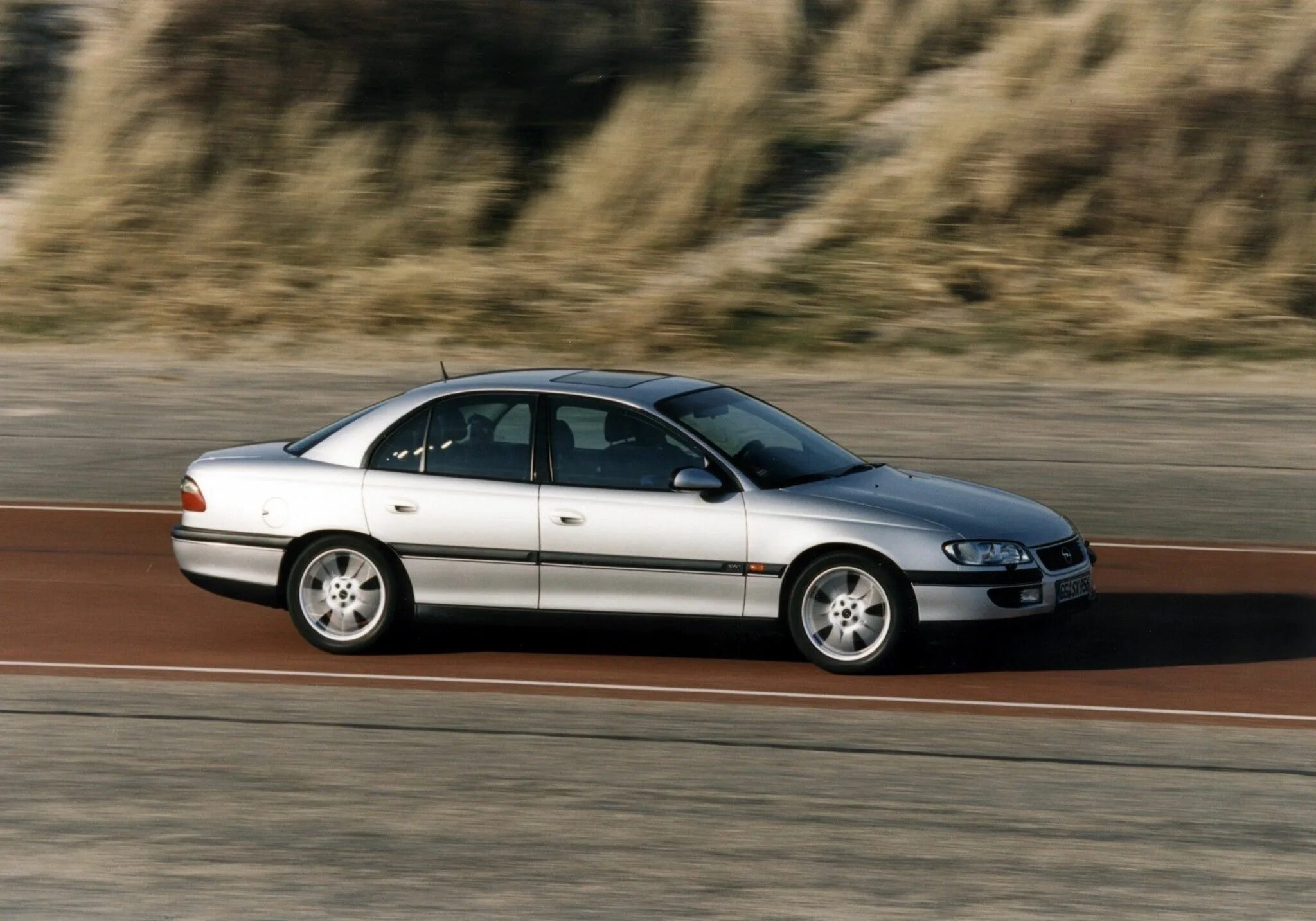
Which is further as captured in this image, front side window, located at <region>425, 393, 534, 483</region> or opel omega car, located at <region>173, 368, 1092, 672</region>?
front side window, located at <region>425, 393, 534, 483</region>

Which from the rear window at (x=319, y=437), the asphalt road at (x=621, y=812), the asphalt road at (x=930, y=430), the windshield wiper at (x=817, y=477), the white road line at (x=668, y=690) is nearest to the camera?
the asphalt road at (x=621, y=812)

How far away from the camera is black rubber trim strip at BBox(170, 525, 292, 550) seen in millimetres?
9766

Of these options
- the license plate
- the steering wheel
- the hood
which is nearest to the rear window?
the steering wheel

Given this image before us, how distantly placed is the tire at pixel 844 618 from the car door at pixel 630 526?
0.31 metres

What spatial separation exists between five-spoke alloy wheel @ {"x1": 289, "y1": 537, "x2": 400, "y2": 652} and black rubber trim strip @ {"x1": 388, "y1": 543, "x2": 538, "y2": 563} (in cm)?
15

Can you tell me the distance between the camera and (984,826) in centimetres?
667

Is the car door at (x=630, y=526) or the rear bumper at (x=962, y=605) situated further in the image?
the car door at (x=630, y=526)

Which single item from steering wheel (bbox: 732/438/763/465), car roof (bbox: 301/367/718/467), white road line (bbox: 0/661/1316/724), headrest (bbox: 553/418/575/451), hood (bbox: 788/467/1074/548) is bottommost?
white road line (bbox: 0/661/1316/724)

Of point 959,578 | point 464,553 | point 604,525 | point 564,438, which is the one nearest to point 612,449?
point 564,438

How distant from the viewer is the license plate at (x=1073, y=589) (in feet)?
30.3

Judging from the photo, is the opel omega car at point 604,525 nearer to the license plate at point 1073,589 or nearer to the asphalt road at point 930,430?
the license plate at point 1073,589

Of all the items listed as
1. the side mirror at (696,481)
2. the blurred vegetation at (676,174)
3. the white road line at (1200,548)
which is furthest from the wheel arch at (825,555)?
the blurred vegetation at (676,174)

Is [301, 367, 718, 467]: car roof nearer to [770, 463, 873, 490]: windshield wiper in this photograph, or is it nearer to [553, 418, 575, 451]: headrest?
[553, 418, 575, 451]: headrest

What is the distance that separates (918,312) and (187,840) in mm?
17542
